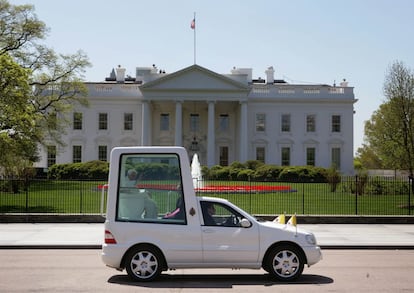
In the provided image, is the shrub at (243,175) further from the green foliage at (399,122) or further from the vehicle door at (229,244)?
the vehicle door at (229,244)

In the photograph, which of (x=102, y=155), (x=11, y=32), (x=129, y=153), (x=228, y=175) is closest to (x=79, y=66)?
(x=11, y=32)

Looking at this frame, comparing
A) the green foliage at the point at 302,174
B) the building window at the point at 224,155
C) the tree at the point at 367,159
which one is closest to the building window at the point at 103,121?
the building window at the point at 224,155

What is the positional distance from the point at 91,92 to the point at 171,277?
5919cm

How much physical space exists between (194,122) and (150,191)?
59577 millimetres

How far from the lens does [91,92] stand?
6781 centimetres

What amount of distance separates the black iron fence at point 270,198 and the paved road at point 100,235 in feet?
8.12

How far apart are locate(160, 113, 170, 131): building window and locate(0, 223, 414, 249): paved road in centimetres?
4908

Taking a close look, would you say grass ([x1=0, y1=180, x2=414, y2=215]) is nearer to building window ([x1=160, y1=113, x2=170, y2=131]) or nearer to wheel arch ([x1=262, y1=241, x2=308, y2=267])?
wheel arch ([x1=262, y1=241, x2=308, y2=267])

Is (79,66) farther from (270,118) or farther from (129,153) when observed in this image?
(129,153)

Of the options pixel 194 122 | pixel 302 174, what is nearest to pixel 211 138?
pixel 194 122

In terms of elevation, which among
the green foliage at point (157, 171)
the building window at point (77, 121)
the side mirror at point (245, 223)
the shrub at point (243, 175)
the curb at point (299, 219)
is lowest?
the curb at point (299, 219)

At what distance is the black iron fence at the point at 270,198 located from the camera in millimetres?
24609

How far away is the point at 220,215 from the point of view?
1038 centimetres

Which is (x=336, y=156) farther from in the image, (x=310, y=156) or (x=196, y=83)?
(x=196, y=83)
